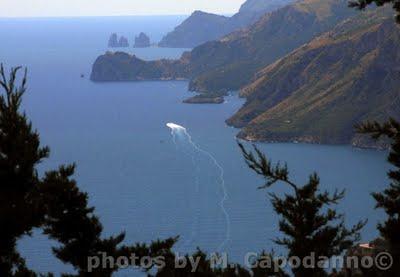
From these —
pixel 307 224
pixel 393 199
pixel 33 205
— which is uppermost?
pixel 33 205

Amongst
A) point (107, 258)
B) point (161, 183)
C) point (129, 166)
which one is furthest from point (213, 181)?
point (107, 258)

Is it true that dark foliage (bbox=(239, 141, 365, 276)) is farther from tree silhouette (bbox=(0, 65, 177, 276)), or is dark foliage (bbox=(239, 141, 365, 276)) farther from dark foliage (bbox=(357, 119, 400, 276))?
tree silhouette (bbox=(0, 65, 177, 276))

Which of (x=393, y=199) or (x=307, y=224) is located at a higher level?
(x=393, y=199)

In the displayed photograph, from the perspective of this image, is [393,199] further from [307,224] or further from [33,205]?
[33,205]

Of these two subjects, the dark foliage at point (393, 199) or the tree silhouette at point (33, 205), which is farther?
the tree silhouette at point (33, 205)

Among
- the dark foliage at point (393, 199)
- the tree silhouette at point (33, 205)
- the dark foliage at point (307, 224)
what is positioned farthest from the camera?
the dark foliage at point (307, 224)

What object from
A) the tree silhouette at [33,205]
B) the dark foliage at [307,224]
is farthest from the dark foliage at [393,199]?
the tree silhouette at [33,205]

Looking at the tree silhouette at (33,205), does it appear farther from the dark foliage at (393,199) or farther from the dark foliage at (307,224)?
the dark foliage at (393,199)

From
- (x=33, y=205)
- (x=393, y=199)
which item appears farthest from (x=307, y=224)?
(x=33, y=205)

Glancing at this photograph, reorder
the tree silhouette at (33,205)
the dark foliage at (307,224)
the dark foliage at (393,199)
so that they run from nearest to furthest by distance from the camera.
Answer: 1. the dark foliage at (393,199)
2. the tree silhouette at (33,205)
3. the dark foliage at (307,224)

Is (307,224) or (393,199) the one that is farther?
(393,199)
